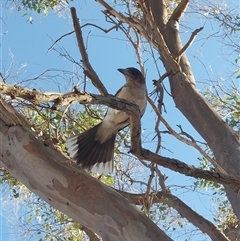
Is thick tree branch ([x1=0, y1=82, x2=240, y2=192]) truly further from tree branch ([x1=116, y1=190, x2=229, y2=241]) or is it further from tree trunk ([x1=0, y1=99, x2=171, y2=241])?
tree branch ([x1=116, y1=190, x2=229, y2=241])

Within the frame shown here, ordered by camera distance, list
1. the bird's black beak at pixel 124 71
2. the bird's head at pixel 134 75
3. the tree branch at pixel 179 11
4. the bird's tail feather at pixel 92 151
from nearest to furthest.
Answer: the bird's tail feather at pixel 92 151 → the bird's head at pixel 134 75 → the bird's black beak at pixel 124 71 → the tree branch at pixel 179 11

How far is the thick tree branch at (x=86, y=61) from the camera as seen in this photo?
3750 mm

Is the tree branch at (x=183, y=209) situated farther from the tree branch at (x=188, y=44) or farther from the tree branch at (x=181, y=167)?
the tree branch at (x=188, y=44)

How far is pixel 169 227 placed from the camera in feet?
14.1

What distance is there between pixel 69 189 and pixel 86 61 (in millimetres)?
1619

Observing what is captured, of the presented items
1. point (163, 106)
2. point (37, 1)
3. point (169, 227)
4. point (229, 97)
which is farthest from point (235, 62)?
point (37, 1)

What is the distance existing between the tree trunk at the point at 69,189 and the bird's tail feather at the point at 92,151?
1.31 m

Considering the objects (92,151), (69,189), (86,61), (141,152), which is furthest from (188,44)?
(69,189)

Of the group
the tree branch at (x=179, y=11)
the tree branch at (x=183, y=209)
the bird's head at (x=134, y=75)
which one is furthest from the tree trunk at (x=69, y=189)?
the tree branch at (x=179, y=11)

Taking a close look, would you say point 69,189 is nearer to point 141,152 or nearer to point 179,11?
point 141,152

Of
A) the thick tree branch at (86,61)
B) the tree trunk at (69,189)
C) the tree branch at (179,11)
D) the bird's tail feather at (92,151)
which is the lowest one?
the tree trunk at (69,189)

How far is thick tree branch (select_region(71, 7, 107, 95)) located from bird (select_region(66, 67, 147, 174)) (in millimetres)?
342

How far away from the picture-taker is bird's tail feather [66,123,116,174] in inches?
162

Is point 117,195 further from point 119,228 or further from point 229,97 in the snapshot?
point 229,97
